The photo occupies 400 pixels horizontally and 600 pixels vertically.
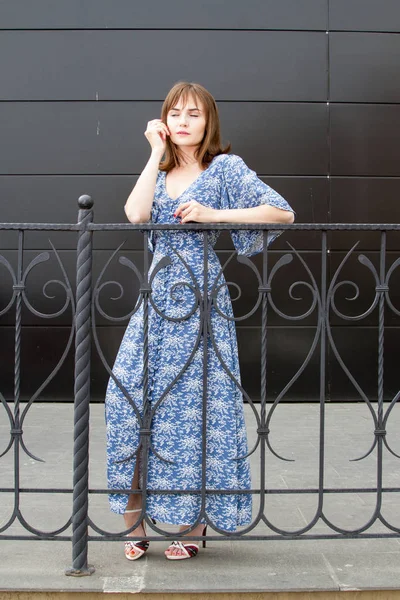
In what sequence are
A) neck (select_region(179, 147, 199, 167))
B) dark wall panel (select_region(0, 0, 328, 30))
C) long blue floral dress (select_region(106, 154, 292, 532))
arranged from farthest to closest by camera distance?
dark wall panel (select_region(0, 0, 328, 30)), neck (select_region(179, 147, 199, 167)), long blue floral dress (select_region(106, 154, 292, 532))

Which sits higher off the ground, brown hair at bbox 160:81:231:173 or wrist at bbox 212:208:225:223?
brown hair at bbox 160:81:231:173

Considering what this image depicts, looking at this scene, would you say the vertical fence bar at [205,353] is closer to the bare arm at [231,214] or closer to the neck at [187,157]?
the bare arm at [231,214]

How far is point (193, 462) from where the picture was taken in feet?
8.68

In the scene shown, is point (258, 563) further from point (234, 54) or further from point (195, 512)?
point (234, 54)

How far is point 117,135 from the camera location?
616cm

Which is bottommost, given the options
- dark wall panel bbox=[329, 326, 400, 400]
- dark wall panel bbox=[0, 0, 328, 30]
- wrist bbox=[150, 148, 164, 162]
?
dark wall panel bbox=[329, 326, 400, 400]

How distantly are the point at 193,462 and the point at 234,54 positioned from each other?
4328mm

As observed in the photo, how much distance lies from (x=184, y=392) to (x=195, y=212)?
0.63m

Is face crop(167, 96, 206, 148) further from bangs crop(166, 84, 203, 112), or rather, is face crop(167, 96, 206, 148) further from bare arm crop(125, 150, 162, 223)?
bare arm crop(125, 150, 162, 223)

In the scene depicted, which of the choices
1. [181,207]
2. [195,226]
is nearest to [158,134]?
[181,207]

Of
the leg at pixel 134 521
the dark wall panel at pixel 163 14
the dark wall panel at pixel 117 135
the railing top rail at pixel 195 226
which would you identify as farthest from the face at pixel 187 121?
the dark wall panel at pixel 163 14

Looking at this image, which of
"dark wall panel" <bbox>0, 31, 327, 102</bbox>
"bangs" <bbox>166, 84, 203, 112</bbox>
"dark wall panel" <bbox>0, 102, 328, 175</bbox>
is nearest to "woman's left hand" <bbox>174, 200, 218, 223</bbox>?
"bangs" <bbox>166, 84, 203, 112</bbox>

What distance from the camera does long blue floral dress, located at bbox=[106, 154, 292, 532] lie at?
2639 millimetres

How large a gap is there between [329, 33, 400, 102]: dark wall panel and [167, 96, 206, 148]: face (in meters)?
3.76
